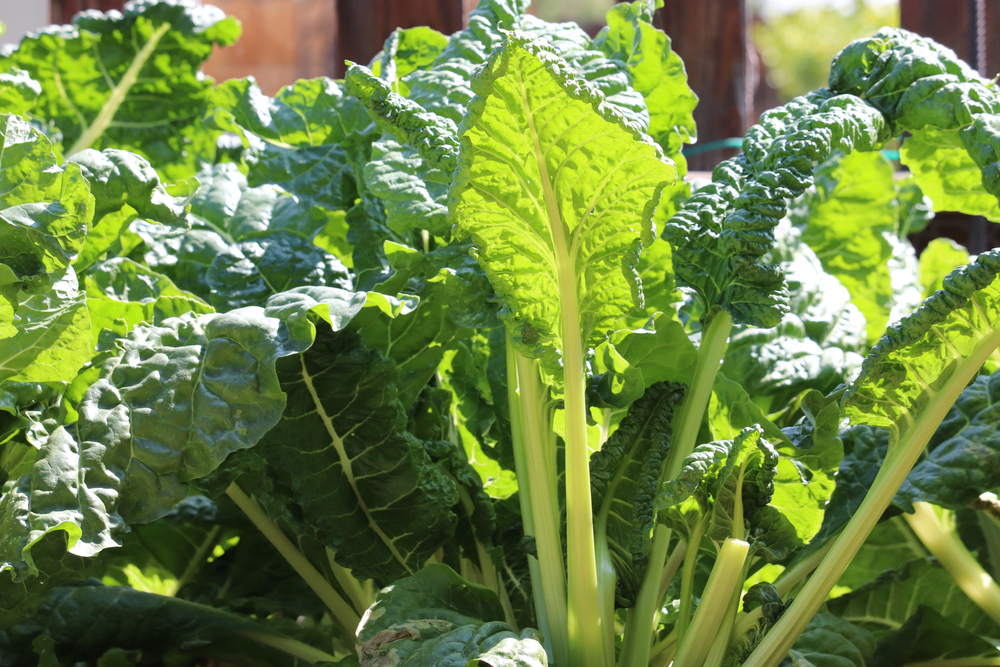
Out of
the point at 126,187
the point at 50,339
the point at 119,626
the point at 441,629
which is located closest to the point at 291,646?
the point at 119,626

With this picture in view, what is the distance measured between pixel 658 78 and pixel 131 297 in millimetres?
723

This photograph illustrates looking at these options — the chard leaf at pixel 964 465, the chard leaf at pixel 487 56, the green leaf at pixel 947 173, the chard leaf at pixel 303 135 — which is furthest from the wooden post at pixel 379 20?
the chard leaf at pixel 964 465

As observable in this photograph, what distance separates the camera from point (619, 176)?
69 cm

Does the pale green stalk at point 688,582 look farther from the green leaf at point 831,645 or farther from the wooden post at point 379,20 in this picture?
the wooden post at point 379,20

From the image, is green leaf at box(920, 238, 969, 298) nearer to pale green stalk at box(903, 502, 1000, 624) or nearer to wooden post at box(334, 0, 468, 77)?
pale green stalk at box(903, 502, 1000, 624)

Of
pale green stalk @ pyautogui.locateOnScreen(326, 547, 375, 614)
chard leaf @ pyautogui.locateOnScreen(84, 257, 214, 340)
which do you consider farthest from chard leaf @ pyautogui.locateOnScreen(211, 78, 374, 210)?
pale green stalk @ pyautogui.locateOnScreen(326, 547, 375, 614)

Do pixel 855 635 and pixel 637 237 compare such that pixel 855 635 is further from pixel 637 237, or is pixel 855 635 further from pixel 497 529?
pixel 637 237

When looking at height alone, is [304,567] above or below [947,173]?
below

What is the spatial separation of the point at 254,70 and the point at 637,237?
8.52 feet

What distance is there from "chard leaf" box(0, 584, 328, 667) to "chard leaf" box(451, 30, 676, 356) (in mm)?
554

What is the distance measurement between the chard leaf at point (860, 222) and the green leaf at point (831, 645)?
492 millimetres

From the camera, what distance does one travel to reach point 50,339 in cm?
82

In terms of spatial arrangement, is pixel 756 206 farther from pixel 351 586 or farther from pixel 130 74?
pixel 130 74

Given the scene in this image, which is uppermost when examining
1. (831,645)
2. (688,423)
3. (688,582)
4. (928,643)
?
(688,423)
